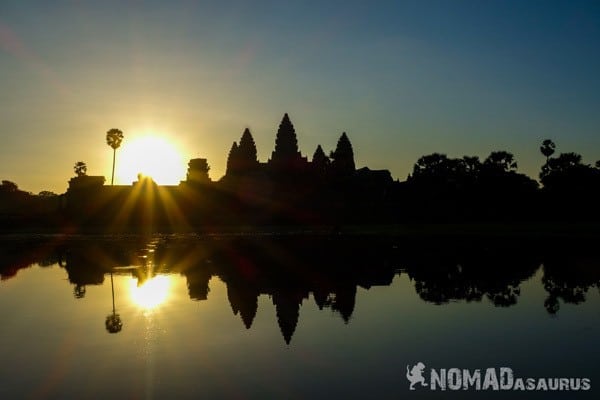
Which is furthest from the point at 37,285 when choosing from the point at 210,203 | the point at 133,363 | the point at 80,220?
the point at 210,203

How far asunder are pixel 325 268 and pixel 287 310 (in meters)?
11.5

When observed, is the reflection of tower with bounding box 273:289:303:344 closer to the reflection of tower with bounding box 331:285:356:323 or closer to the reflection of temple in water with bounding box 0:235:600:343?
the reflection of temple in water with bounding box 0:235:600:343

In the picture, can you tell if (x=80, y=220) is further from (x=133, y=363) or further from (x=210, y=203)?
(x=133, y=363)

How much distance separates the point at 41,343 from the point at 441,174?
91.5 m

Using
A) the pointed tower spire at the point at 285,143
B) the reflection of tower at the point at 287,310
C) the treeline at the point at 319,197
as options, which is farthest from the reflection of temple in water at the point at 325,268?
the pointed tower spire at the point at 285,143

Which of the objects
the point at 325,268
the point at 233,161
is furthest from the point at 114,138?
the point at 325,268

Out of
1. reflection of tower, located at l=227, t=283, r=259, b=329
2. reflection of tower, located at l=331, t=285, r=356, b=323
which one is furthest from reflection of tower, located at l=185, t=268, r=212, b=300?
reflection of tower, located at l=331, t=285, r=356, b=323

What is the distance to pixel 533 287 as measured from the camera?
2356 centimetres

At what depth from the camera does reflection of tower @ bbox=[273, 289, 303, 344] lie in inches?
637

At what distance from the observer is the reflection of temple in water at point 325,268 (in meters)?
21.4

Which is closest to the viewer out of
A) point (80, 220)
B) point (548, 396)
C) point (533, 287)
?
point (548, 396)

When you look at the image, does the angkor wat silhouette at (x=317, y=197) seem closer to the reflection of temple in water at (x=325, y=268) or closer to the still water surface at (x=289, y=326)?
the reflection of temple in water at (x=325, y=268)

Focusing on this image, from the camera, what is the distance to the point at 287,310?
1909 cm

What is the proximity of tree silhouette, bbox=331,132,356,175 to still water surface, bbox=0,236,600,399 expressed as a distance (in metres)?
65.6
